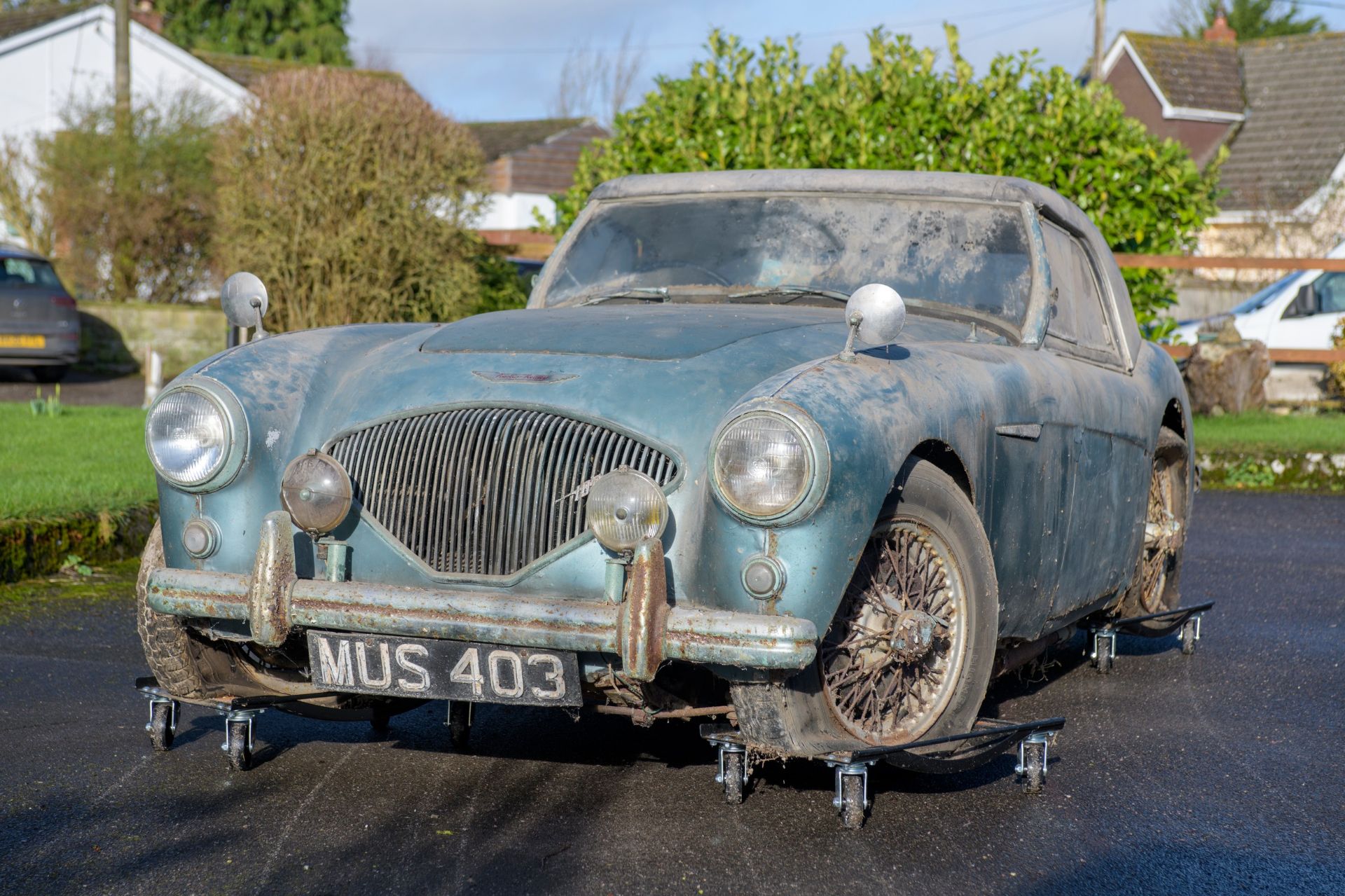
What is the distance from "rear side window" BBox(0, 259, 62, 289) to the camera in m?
16.5

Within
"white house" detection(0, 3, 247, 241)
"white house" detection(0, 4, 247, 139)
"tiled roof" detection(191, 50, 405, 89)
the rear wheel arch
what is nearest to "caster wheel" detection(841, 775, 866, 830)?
the rear wheel arch

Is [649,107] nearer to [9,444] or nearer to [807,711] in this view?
[9,444]

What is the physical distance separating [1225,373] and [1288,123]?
2499cm

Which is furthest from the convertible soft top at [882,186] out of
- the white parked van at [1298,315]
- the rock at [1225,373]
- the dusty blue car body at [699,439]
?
the white parked van at [1298,315]

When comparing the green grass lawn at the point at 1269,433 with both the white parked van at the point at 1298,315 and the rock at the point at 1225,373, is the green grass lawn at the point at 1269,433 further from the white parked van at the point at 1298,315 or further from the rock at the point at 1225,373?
the white parked van at the point at 1298,315

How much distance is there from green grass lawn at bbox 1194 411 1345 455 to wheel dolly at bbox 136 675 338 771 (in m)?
9.35

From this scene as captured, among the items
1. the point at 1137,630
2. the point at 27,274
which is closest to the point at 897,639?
the point at 1137,630

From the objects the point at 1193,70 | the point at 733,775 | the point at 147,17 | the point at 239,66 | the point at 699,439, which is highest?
the point at 147,17

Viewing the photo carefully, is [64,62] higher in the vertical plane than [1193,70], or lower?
lower

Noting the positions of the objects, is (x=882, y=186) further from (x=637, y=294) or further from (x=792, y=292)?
(x=637, y=294)

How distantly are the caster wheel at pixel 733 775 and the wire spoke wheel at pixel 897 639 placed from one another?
29 centimetres

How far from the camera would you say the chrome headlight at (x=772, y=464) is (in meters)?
3.15

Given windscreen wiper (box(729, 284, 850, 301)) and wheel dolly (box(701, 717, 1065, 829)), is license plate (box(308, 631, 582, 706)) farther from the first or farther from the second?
windscreen wiper (box(729, 284, 850, 301))

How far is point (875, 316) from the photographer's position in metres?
3.49
